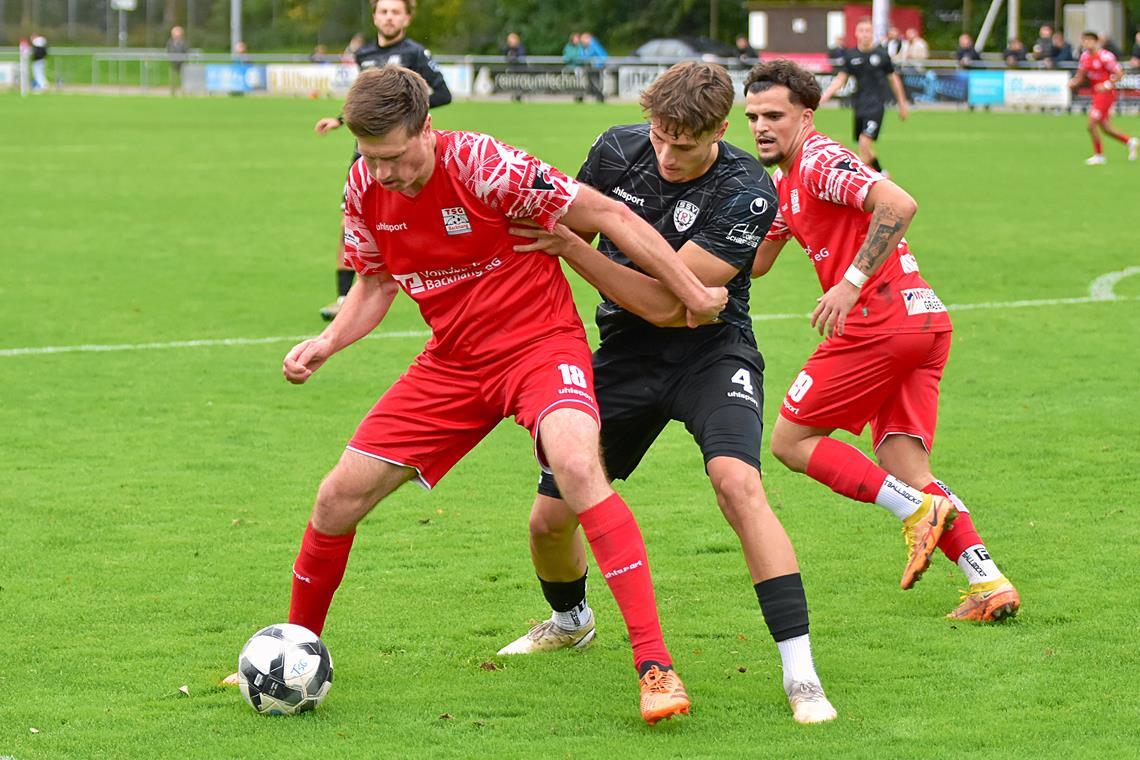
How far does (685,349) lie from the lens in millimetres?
5301

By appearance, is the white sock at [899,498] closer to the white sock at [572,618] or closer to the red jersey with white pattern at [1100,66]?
the white sock at [572,618]

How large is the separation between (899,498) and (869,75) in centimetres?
1800

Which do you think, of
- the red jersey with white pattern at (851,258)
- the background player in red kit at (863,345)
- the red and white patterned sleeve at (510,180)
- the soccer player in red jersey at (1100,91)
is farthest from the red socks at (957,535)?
the soccer player in red jersey at (1100,91)

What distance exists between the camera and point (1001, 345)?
37.4 feet

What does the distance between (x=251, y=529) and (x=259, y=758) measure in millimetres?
2582

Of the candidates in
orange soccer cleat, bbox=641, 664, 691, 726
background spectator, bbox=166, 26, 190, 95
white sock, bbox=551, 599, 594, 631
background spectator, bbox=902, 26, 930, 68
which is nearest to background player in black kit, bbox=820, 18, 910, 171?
white sock, bbox=551, 599, 594, 631

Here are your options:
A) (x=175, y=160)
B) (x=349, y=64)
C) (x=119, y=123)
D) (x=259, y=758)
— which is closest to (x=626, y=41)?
(x=349, y=64)

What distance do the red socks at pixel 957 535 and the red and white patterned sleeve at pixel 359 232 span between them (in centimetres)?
222

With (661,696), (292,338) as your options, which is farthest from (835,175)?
(292,338)

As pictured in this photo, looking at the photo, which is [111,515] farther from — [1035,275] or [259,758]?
[1035,275]

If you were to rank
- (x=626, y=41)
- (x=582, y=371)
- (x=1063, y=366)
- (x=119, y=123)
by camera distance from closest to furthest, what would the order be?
(x=582, y=371), (x=1063, y=366), (x=119, y=123), (x=626, y=41)

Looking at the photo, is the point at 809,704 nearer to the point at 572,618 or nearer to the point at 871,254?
the point at 572,618

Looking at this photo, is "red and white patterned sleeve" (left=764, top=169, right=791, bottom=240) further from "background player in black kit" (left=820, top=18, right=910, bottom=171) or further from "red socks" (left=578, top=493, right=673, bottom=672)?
"background player in black kit" (left=820, top=18, right=910, bottom=171)

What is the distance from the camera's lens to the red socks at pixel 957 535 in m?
5.88
